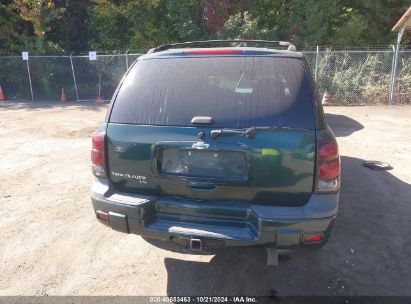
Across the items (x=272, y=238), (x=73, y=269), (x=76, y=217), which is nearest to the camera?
(x=272, y=238)

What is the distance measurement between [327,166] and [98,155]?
188cm

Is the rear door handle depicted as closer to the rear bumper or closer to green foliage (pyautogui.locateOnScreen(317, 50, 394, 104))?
the rear bumper

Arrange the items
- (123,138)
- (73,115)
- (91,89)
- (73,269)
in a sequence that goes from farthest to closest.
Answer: (91,89) < (73,115) < (73,269) < (123,138)

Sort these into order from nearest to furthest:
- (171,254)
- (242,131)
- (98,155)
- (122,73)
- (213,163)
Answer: (242,131) < (213,163) < (98,155) < (171,254) < (122,73)

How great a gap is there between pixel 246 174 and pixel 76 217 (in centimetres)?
276

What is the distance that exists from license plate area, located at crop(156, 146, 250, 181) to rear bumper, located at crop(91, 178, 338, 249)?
227 mm

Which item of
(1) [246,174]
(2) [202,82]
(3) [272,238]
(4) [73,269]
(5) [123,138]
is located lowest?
(4) [73,269]

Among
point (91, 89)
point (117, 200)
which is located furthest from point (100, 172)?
point (91, 89)

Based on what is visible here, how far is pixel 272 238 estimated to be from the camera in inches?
105

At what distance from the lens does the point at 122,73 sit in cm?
1555

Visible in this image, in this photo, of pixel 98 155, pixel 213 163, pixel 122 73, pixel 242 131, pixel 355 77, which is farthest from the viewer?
pixel 122 73

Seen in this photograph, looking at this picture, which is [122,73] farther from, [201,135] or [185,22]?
[201,135]

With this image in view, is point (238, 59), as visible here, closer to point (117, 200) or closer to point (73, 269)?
point (117, 200)

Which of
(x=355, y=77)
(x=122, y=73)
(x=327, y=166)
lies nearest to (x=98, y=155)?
(x=327, y=166)
